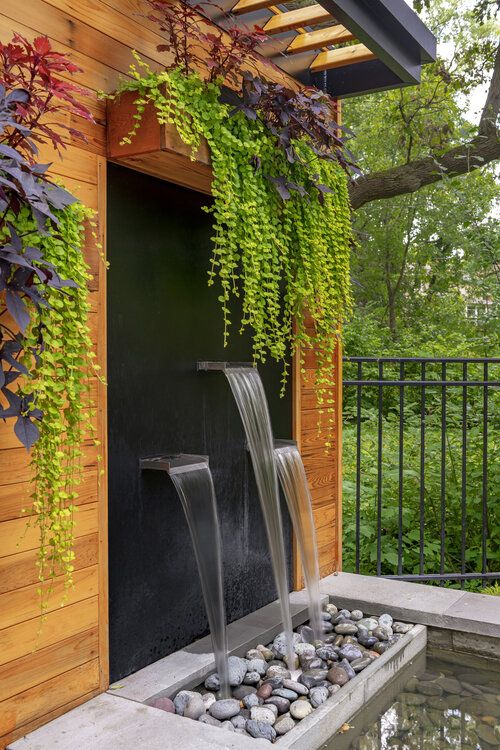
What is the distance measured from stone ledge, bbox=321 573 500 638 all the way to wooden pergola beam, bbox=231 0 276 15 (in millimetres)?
2619

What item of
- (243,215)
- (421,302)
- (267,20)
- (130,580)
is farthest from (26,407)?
(421,302)

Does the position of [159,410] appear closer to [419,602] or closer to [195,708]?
[195,708]

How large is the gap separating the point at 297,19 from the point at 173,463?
190 centimetres

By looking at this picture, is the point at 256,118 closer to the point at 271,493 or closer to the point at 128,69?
the point at 128,69

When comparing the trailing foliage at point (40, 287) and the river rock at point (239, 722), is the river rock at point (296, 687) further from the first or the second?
the trailing foliage at point (40, 287)

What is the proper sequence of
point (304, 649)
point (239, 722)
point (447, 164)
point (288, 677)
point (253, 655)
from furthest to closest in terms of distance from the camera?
point (447, 164)
point (304, 649)
point (253, 655)
point (288, 677)
point (239, 722)

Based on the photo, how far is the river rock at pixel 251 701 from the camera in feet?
7.56

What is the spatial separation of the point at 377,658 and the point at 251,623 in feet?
1.79

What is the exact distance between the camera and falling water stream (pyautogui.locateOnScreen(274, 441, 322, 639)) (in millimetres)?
3008

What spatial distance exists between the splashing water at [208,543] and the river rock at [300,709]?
0.26 meters

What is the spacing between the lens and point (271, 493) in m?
2.90

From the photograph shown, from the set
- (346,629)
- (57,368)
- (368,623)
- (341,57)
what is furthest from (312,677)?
(341,57)

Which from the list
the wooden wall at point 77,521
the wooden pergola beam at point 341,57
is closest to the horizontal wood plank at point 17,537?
the wooden wall at point 77,521

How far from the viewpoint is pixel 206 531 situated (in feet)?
8.30
